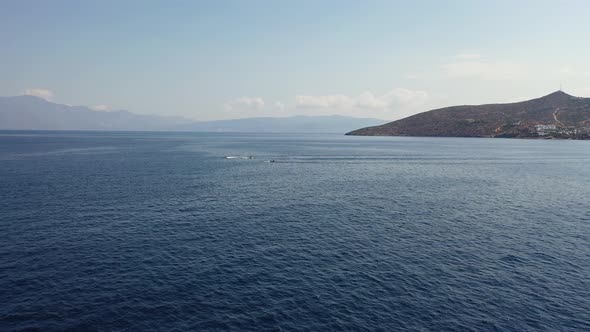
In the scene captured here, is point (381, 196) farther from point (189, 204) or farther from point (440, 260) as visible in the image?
point (189, 204)

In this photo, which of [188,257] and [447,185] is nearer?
[188,257]

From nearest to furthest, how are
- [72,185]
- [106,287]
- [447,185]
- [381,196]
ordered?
[106,287]
[381,196]
[72,185]
[447,185]

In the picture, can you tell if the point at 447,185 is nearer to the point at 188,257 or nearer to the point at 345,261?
the point at 345,261

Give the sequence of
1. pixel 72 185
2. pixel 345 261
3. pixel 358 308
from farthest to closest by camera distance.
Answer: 1. pixel 72 185
2. pixel 345 261
3. pixel 358 308

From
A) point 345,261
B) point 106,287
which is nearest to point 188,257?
point 106,287

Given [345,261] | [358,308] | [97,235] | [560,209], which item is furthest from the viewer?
[560,209]

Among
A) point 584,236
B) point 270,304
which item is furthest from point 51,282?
point 584,236
